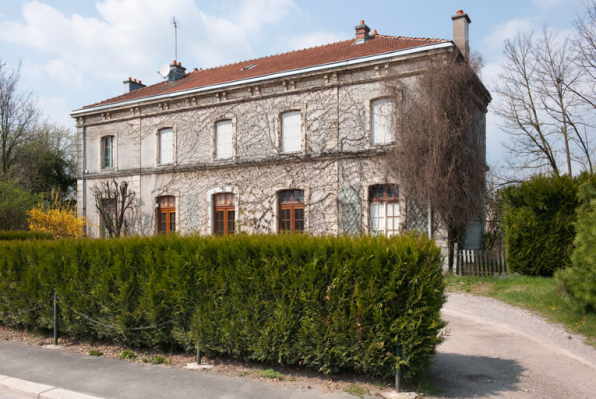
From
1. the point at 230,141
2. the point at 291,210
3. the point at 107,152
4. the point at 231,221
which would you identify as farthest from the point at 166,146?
the point at 291,210

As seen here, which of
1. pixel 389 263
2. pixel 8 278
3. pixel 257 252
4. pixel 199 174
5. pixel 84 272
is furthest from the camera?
pixel 199 174

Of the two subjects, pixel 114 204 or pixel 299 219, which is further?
pixel 114 204

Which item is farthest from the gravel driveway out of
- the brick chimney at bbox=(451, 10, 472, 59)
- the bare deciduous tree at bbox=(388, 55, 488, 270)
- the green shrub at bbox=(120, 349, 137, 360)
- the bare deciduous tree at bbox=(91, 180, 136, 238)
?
the bare deciduous tree at bbox=(91, 180, 136, 238)

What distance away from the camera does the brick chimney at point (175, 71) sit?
76.3 ft

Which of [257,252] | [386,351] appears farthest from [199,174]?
[386,351]

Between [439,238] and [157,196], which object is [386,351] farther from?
[157,196]

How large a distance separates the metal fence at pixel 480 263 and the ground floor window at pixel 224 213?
8.25 metres

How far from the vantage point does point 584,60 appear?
63.4 ft

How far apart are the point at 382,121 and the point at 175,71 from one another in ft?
40.1

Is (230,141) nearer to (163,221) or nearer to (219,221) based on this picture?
(219,221)

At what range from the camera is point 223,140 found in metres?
18.6

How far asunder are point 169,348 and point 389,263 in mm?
3508

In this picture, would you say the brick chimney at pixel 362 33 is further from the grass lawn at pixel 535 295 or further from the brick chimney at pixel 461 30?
the grass lawn at pixel 535 295

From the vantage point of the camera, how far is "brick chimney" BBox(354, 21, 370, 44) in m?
18.2
